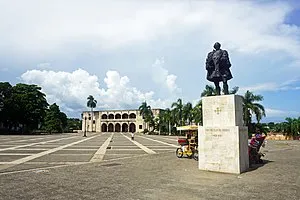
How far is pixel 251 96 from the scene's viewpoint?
143 feet

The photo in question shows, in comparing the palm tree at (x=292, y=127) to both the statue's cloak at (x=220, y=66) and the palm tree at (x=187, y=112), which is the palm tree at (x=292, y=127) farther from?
the statue's cloak at (x=220, y=66)

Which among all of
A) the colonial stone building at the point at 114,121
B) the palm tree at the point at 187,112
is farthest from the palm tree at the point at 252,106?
the colonial stone building at the point at 114,121

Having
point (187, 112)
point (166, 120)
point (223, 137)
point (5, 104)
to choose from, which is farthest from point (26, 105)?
point (223, 137)

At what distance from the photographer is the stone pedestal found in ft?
33.3

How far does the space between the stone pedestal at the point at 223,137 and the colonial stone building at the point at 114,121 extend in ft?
327

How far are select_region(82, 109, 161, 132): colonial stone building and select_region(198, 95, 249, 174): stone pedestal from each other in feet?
327

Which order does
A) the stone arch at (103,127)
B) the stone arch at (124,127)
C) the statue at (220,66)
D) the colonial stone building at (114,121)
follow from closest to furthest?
the statue at (220,66)
the colonial stone building at (114,121)
the stone arch at (124,127)
the stone arch at (103,127)

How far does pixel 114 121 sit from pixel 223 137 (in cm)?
10805

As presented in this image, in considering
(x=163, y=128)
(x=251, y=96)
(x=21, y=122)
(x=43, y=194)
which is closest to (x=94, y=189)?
(x=43, y=194)

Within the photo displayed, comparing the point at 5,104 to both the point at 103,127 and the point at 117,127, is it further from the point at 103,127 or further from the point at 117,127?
the point at 117,127

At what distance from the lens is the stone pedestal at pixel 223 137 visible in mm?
10156

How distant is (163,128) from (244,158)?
→ 69.2 metres

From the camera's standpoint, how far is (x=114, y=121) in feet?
384

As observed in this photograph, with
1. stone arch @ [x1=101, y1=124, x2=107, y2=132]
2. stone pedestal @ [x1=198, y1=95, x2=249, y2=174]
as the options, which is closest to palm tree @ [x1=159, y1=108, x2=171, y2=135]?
stone arch @ [x1=101, y1=124, x2=107, y2=132]
